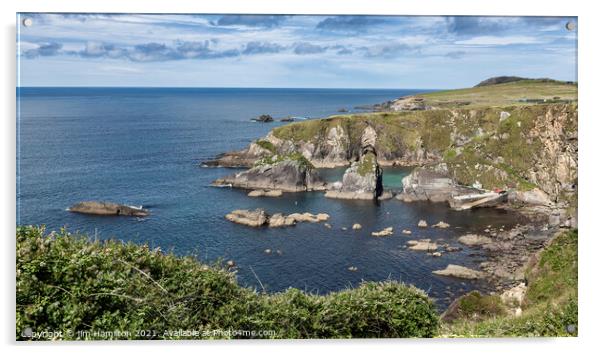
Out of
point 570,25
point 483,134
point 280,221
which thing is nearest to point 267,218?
point 280,221

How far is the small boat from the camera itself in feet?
124

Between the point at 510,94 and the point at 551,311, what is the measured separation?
770 centimetres

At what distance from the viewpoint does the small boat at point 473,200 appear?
124 ft

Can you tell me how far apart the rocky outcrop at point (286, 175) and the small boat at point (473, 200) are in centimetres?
1014

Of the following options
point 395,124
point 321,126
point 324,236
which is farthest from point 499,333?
point 321,126

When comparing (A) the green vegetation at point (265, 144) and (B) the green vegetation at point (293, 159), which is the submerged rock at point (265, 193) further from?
(B) the green vegetation at point (293, 159)

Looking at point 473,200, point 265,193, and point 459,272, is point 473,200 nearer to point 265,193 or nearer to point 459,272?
point 459,272

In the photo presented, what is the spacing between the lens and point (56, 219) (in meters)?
13.4

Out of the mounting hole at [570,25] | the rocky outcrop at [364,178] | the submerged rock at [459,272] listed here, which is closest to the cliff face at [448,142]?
the rocky outcrop at [364,178]

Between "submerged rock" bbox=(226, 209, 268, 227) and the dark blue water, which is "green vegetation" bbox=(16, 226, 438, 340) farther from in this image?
"submerged rock" bbox=(226, 209, 268, 227)

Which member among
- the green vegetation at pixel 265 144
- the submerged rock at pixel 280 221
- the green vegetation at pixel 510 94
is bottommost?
the submerged rock at pixel 280 221

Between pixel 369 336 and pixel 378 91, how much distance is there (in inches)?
335

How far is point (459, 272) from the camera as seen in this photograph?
27.8 meters
